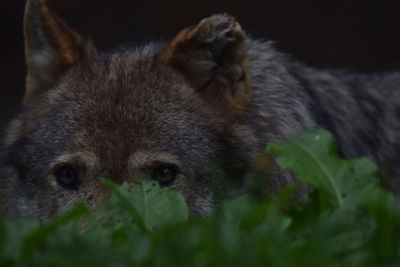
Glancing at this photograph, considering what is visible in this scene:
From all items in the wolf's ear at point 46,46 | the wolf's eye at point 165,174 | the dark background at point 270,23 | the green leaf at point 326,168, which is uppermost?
the wolf's ear at point 46,46

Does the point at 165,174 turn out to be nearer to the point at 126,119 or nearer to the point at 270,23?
the point at 126,119

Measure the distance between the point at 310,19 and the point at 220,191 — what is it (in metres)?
8.93

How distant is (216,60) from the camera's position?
5879 millimetres

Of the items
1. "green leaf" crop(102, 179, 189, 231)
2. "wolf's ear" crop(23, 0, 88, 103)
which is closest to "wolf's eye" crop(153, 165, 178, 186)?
"green leaf" crop(102, 179, 189, 231)

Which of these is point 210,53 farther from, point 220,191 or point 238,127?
point 220,191

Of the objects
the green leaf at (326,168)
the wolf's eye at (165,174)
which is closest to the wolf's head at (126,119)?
the wolf's eye at (165,174)

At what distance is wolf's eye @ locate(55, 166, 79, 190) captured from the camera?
17.9 feet

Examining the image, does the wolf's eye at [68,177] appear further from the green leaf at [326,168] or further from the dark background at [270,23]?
the dark background at [270,23]

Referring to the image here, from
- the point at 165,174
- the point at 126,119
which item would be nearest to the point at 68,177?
the point at 126,119

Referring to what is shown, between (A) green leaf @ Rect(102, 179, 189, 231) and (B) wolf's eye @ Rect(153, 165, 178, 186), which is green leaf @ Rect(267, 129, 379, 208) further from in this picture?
(B) wolf's eye @ Rect(153, 165, 178, 186)

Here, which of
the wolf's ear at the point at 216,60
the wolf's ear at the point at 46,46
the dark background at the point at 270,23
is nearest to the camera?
the wolf's ear at the point at 216,60

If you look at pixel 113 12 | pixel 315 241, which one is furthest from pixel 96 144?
pixel 113 12

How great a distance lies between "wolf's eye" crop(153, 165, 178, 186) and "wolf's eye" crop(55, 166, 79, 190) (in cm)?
52

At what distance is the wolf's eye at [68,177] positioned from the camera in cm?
544
